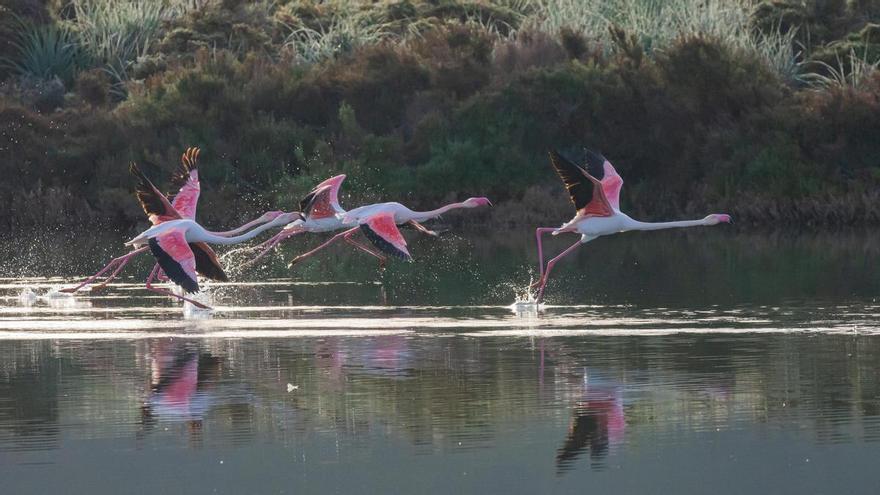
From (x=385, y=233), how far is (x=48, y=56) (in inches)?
1217

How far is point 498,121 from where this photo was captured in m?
39.4

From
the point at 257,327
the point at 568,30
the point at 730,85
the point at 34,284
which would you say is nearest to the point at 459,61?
the point at 568,30

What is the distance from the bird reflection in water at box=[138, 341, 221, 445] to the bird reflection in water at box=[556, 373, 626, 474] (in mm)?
2328

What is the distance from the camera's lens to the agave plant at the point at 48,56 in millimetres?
48625

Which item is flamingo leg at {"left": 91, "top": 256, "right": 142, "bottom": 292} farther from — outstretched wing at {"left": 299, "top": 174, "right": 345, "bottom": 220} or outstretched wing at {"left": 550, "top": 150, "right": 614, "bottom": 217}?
outstretched wing at {"left": 550, "top": 150, "right": 614, "bottom": 217}

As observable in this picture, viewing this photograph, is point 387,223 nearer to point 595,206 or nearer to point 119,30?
point 595,206

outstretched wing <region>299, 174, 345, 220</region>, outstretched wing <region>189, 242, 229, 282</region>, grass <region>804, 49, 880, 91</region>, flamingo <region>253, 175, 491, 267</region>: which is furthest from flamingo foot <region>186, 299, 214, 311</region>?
grass <region>804, 49, 880, 91</region>

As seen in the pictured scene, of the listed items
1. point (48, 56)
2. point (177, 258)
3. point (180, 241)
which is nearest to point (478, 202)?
point (180, 241)

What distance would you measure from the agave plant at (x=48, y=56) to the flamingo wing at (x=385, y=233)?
29112 millimetres

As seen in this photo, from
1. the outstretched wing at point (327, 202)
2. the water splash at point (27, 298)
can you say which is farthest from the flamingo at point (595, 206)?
the water splash at point (27, 298)

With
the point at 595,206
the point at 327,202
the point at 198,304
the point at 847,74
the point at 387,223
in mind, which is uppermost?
the point at 847,74

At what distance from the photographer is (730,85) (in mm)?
39250

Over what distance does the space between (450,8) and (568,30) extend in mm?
12696

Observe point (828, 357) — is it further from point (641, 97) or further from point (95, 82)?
point (95, 82)
